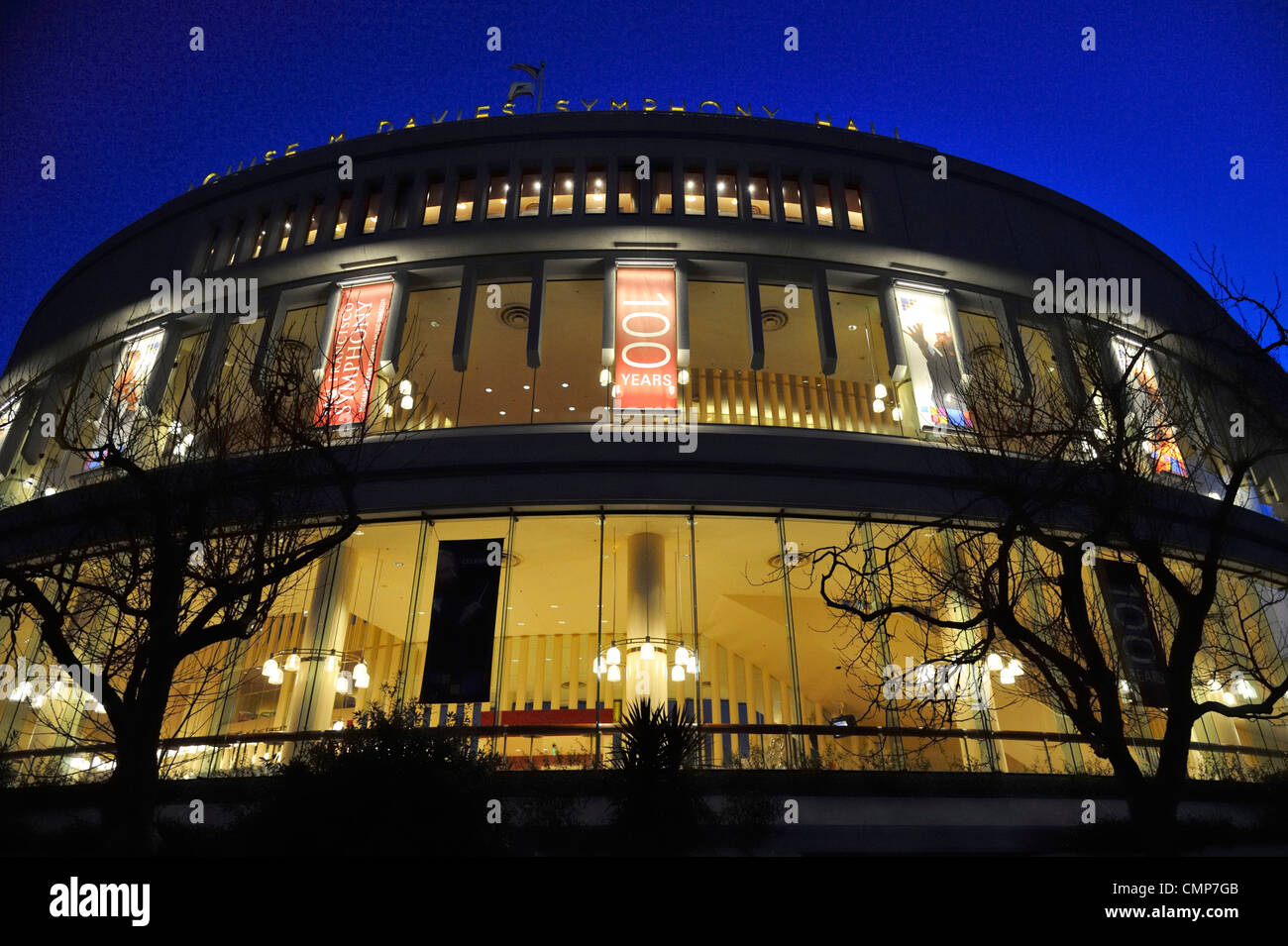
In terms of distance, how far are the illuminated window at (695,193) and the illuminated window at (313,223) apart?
1045cm

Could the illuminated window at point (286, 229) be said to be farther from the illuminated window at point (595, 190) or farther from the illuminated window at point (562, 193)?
the illuminated window at point (595, 190)

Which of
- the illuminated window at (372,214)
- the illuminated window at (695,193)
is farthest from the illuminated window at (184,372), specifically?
the illuminated window at (695,193)

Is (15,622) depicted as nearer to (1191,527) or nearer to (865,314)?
(865,314)

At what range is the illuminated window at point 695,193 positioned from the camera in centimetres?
2131

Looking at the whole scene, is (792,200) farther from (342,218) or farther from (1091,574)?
(342,218)

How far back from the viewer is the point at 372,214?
22312 mm

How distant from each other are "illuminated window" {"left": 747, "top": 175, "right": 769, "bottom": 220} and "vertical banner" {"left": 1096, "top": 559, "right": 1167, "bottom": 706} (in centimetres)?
1215

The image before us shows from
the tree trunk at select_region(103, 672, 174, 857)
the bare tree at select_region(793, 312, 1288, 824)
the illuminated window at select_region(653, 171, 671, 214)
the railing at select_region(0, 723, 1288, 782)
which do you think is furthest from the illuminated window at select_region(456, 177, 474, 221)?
the tree trunk at select_region(103, 672, 174, 857)

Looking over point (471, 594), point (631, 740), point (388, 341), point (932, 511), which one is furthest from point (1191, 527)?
point (388, 341)

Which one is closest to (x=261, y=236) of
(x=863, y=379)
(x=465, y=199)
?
(x=465, y=199)

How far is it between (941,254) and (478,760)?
17155 mm

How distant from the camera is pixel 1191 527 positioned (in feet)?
59.6

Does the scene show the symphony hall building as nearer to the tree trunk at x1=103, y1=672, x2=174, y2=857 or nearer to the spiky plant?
the spiky plant

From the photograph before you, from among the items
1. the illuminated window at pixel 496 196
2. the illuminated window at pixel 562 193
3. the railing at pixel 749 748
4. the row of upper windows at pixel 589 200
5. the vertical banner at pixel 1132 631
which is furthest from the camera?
the illuminated window at pixel 496 196
